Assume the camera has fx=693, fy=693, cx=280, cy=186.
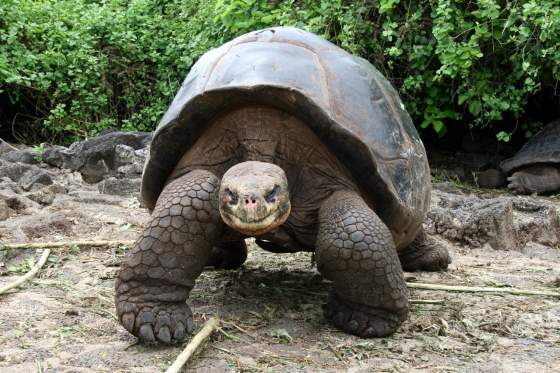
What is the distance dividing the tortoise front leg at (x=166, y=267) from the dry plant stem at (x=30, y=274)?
78 cm

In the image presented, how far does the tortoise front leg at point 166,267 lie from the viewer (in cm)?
237

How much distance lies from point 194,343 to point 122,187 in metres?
3.68

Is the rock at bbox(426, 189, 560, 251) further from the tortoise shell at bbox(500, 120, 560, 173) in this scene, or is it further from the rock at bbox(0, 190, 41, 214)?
the rock at bbox(0, 190, 41, 214)

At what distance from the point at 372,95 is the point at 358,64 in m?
0.20

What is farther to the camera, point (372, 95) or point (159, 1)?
point (159, 1)

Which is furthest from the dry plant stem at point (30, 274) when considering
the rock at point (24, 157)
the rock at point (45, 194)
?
the rock at point (24, 157)

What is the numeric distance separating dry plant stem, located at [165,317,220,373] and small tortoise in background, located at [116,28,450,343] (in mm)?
66

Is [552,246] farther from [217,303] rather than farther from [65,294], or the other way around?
[65,294]

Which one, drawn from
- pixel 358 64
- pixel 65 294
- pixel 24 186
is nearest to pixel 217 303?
pixel 65 294

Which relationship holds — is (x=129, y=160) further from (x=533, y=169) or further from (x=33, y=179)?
(x=533, y=169)

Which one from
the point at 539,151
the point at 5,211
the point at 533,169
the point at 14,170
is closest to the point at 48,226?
the point at 5,211

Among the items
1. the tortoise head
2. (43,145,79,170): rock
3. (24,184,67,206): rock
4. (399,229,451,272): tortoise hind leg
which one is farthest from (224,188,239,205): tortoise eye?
(43,145,79,170): rock

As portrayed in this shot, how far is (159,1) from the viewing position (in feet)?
35.6

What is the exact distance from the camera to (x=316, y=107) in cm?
255
